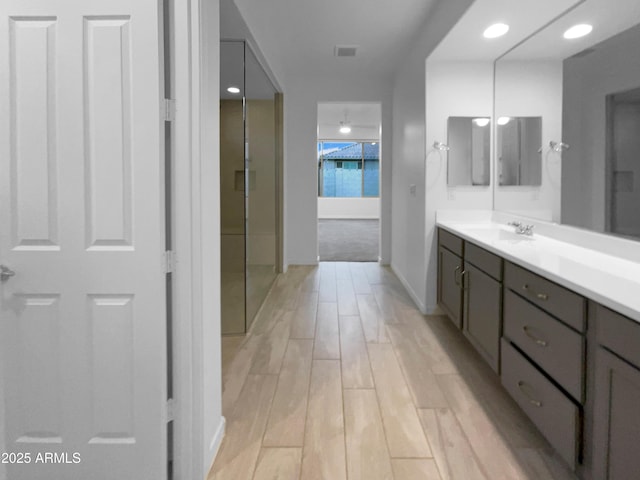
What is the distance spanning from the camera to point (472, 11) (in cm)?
296

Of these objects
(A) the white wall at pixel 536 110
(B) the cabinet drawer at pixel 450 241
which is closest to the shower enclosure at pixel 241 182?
(B) the cabinet drawer at pixel 450 241

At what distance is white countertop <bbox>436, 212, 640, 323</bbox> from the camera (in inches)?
60.7

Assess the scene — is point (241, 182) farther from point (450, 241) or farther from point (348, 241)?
point (348, 241)

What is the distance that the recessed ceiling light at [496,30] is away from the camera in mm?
3212

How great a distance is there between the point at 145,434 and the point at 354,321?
8.22 ft

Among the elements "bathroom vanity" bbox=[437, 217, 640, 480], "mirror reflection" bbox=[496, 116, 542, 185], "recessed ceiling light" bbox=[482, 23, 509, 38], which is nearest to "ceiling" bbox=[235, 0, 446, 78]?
"recessed ceiling light" bbox=[482, 23, 509, 38]

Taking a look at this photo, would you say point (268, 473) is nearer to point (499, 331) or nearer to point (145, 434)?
point (145, 434)

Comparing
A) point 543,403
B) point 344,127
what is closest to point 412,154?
point 543,403

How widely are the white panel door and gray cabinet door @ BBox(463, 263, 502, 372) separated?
1752 mm

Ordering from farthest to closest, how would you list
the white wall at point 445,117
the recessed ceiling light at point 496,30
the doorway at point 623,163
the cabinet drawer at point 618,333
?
the white wall at point 445,117 < the recessed ceiling light at point 496,30 < the doorway at point 623,163 < the cabinet drawer at point 618,333

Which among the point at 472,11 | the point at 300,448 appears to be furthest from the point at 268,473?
the point at 472,11

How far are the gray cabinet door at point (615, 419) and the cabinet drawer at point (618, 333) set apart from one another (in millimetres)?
29

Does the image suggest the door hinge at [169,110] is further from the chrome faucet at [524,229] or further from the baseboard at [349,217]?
the baseboard at [349,217]

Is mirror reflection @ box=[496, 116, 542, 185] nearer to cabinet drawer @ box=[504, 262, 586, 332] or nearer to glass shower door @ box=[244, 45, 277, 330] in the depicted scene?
cabinet drawer @ box=[504, 262, 586, 332]
